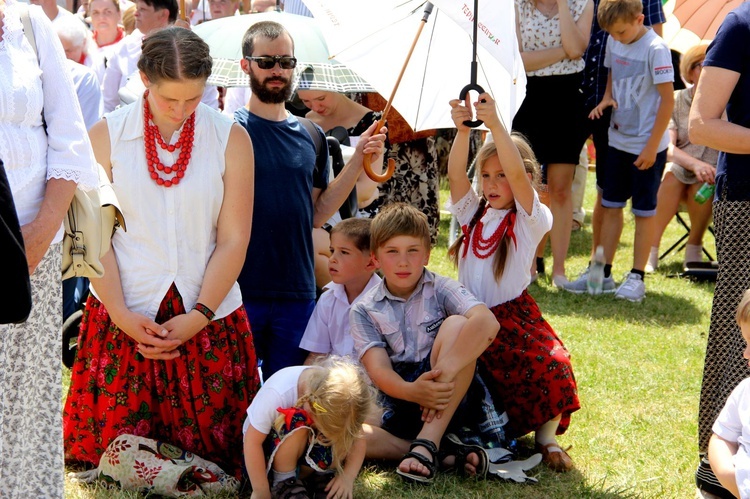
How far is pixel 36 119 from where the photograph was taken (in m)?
2.80

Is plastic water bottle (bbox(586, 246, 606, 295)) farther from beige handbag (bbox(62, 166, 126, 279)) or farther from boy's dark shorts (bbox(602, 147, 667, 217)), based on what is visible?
beige handbag (bbox(62, 166, 126, 279))

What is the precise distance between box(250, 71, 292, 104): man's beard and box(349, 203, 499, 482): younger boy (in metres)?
0.67

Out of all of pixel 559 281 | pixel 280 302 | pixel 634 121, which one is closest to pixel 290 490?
pixel 280 302

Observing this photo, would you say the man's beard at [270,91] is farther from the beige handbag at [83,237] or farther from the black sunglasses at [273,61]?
the beige handbag at [83,237]

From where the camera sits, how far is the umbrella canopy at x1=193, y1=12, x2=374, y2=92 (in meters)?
4.87

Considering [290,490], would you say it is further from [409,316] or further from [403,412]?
[409,316]

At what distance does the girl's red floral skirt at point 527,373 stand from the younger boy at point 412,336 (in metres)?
0.27

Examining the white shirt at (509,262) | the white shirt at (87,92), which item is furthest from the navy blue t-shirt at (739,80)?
the white shirt at (87,92)

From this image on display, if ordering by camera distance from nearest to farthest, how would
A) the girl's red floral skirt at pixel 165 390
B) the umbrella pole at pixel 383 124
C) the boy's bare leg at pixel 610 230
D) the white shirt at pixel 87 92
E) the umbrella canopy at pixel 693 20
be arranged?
the girl's red floral skirt at pixel 165 390
the umbrella pole at pixel 383 124
the white shirt at pixel 87 92
the boy's bare leg at pixel 610 230
the umbrella canopy at pixel 693 20

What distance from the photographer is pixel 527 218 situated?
4.26 meters

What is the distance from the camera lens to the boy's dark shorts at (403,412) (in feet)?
13.5

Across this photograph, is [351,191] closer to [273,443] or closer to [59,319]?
[273,443]

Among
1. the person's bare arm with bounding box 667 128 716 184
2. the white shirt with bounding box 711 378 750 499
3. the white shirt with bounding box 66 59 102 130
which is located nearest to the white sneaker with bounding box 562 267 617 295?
the person's bare arm with bounding box 667 128 716 184

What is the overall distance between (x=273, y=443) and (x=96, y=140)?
1.35 metres
